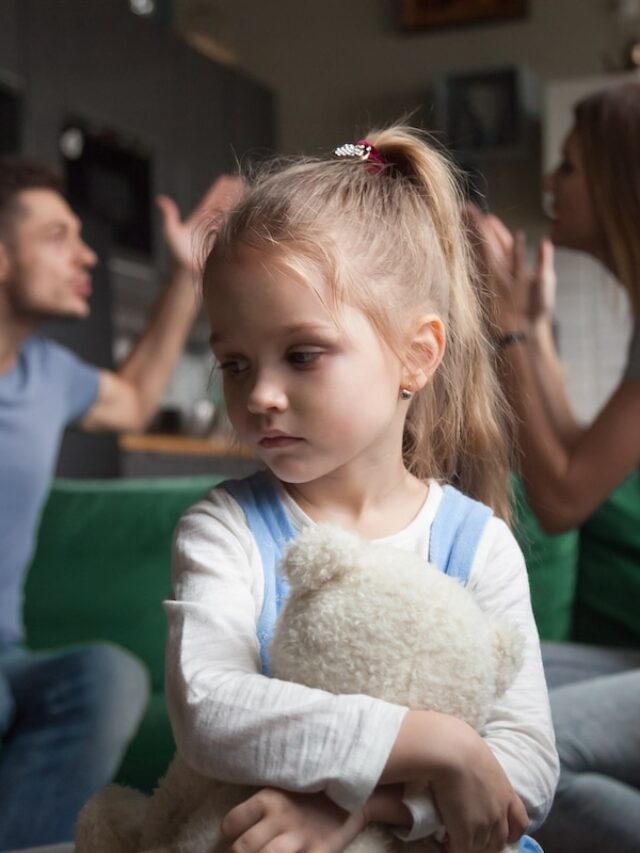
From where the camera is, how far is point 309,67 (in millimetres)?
5902

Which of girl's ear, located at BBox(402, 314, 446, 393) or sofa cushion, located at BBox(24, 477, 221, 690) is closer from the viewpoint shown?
girl's ear, located at BBox(402, 314, 446, 393)

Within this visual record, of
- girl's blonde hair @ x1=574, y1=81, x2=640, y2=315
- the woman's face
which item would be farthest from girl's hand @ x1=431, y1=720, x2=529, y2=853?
the woman's face

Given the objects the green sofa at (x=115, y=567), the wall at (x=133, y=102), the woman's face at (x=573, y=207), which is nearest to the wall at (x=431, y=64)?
the wall at (x=133, y=102)

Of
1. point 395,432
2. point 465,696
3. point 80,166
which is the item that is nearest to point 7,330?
point 395,432

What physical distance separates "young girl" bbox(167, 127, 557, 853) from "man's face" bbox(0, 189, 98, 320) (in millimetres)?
1440

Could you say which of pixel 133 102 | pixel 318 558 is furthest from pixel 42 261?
pixel 133 102

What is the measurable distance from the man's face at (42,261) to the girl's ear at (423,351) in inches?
58.3

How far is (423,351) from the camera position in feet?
2.91

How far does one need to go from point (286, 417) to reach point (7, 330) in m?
1.55

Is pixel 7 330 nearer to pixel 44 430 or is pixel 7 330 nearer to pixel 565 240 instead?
pixel 44 430

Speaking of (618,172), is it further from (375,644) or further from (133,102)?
(133,102)

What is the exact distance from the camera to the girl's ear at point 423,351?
876mm

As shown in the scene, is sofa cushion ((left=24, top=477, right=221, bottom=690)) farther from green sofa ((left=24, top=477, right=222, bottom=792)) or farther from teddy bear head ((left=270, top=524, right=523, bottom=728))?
teddy bear head ((left=270, top=524, right=523, bottom=728))

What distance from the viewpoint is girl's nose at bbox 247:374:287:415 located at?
2.59 ft
